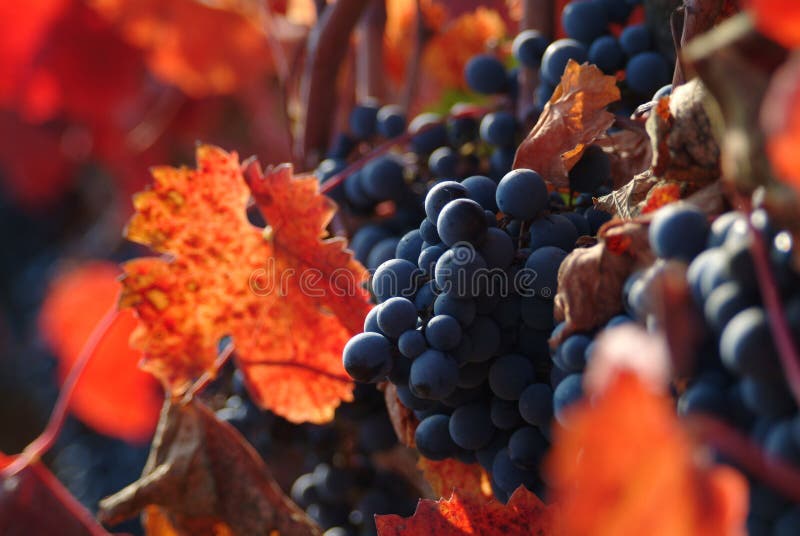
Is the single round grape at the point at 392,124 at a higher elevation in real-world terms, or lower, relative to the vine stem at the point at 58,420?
higher

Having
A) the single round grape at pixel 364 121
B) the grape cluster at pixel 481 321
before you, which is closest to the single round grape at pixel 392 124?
the single round grape at pixel 364 121

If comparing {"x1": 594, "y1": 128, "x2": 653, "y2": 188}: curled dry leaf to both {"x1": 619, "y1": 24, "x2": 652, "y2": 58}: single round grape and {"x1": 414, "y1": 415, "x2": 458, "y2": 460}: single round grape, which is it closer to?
{"x1": 619, "y1": 24, "x2": 652, "y2": 58}: single round grape

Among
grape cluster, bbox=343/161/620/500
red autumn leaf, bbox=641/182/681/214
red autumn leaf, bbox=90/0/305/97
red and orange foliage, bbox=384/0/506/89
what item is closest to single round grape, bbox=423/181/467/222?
grape cluster, bbox=343/161/620/500

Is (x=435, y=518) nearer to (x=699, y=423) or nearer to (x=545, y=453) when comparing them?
(x=545, y=453)

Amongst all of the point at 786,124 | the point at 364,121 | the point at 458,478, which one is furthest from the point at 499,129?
the point at 786,124

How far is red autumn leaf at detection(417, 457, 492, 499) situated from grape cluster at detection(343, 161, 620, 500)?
43mm

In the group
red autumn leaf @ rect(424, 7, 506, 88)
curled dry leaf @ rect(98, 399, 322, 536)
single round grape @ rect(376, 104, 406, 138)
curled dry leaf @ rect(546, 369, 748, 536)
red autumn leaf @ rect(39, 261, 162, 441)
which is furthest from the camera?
red autumn leaf @ rect(39, 261, 162, 441)

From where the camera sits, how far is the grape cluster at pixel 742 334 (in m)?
0.30

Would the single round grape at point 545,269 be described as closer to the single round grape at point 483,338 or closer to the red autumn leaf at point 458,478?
the single round grape at point 483,338

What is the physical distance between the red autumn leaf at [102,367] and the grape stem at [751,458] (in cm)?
91

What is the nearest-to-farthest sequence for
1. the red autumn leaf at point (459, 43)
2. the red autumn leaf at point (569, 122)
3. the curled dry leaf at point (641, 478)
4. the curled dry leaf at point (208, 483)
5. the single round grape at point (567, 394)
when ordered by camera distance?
the curled dry leaf at point (641, 478) < the single round grape at point (567, 394) < the red autumn leaf at point (569, 122) < the curled dry leaf at point (208, 483) < the red autumn leaf at point (459, 43)

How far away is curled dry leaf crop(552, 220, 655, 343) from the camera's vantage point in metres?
0.39

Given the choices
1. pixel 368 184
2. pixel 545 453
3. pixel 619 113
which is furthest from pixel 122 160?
pixel 545 453

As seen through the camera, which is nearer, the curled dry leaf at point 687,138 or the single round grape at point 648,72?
the curled dry leaf at point 687,138
